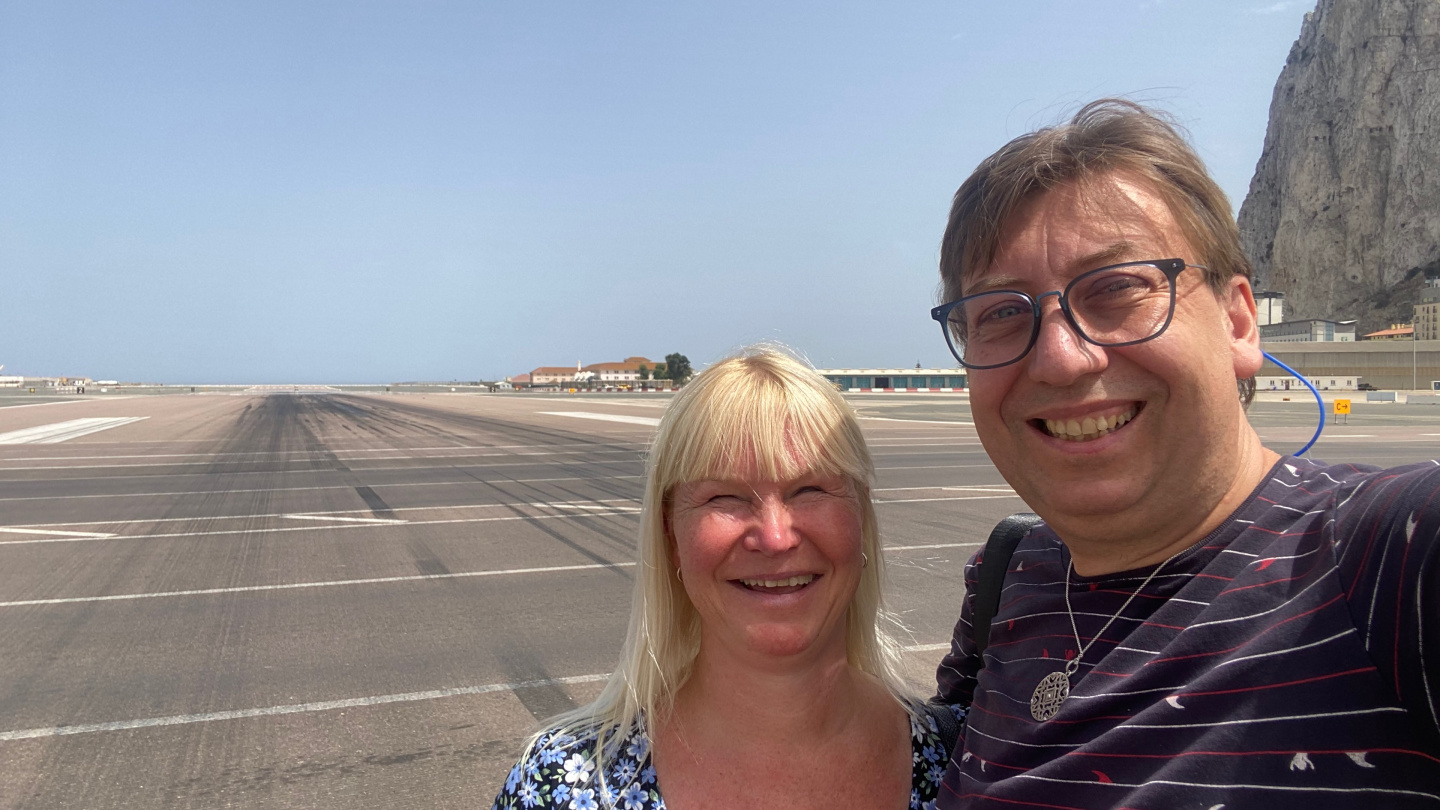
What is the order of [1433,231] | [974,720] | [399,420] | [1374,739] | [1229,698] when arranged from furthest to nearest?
[1433,231]
[399,420]
[974,720]
[1229,698]
[1374,739]

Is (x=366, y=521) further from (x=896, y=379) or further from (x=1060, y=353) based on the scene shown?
(x=896, y=379)

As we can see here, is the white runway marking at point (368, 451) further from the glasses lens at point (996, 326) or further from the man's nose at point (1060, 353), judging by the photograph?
the man's nose at point (1060, 353)

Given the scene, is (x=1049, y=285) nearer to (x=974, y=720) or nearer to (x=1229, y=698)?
(x=1229, y=698)

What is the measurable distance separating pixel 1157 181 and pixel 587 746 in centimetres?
147

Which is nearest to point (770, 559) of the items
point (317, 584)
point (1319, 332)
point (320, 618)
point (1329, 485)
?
point (1329, 485)

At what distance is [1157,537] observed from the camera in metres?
1.37

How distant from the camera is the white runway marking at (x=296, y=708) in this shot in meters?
4.48

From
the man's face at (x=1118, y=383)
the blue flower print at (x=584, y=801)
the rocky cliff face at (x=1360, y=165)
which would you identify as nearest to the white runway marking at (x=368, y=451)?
the blue flower print at (x=584, y=801)

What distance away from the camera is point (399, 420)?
38.6 meters

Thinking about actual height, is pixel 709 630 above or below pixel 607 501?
above

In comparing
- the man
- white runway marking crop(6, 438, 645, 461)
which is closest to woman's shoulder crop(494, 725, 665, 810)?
the man

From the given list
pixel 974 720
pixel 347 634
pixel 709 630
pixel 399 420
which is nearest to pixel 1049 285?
pixel 974 720

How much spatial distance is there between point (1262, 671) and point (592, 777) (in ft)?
3.84

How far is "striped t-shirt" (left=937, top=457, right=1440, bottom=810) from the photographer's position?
1033 millimetres
